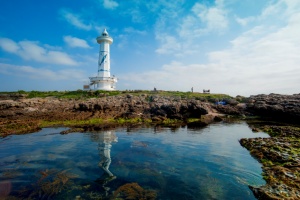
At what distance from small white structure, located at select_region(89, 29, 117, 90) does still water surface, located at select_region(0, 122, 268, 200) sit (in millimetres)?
35849

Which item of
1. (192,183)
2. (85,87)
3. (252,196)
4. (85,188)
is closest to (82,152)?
(85,188)

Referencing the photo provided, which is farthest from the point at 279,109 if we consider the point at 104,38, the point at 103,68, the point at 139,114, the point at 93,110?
the point at 104,38

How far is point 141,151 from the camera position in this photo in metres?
15.5

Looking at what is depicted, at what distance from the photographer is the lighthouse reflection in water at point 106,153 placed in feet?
34.0

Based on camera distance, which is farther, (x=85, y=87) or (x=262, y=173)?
(x=85, y=87)

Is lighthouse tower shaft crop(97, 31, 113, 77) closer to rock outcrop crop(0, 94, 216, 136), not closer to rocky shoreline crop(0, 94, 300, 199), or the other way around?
rocky shoreline crop(0, 94, 300, 199)

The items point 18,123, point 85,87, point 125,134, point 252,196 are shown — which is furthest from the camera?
point 85,87

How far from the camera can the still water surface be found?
30.3 ft

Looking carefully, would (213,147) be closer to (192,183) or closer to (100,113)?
(192,183)

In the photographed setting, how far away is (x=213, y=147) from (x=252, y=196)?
7857 mm

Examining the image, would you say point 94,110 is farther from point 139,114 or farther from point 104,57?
point 104,57

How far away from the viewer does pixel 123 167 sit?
1211 cm

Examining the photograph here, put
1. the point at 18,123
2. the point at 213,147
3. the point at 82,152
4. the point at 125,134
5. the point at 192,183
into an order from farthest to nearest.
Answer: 1. the point at 18,123
2. the point at 125,134
3. the point at 213,147
4. the point at 82,152
5. the point at 192,183

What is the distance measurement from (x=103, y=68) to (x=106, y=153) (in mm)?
42803
